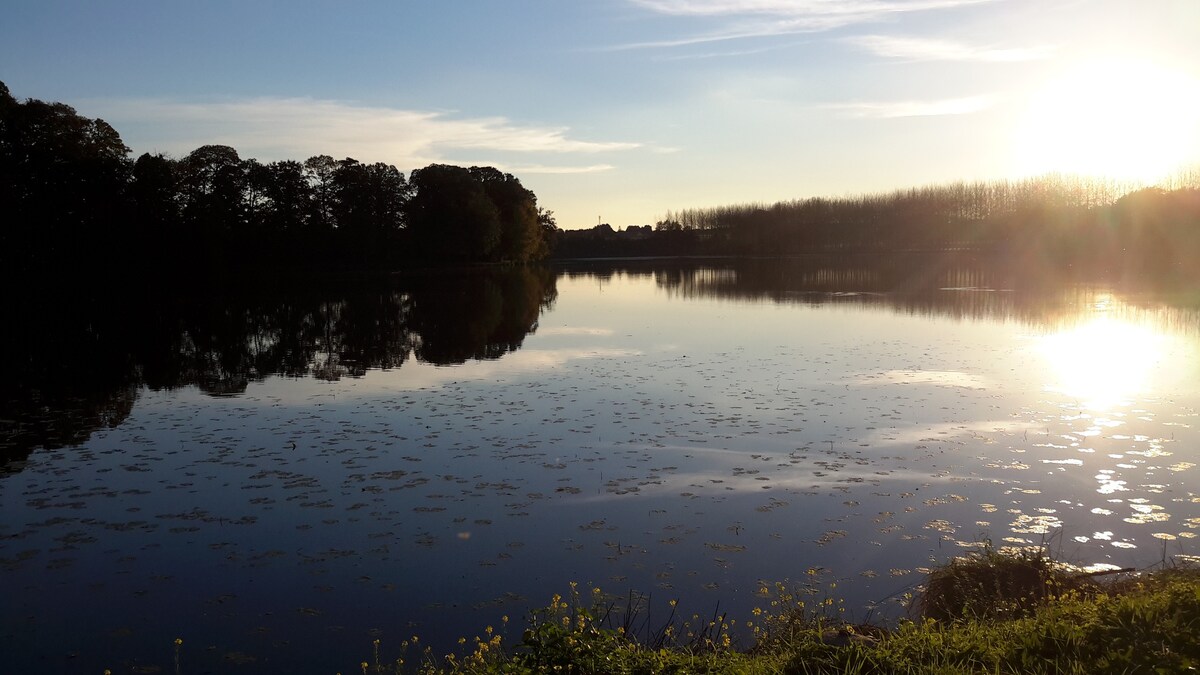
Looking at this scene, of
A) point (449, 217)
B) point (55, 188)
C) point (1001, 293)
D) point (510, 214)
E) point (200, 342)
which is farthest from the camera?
point (510, 214)

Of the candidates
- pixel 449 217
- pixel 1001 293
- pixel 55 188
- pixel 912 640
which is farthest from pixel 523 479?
pixel 449 217

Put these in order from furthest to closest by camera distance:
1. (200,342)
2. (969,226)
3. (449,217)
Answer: (969,226), (449,217), (200,342)

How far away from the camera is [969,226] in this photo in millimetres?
147375

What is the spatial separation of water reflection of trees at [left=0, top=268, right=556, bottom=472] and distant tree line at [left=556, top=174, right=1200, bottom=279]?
5716 centimetres

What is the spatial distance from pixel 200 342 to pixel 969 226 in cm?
14230

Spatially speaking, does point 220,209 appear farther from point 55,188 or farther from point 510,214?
point 510,214

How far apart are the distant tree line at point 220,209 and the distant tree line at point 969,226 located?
59.4 m

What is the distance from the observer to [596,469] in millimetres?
12781

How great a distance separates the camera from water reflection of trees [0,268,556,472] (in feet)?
59.7

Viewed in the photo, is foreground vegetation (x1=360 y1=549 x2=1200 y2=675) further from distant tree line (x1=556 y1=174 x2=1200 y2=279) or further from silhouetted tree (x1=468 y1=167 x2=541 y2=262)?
silhouetted tree (x1=468 y1=167 x2=541 y2=262)

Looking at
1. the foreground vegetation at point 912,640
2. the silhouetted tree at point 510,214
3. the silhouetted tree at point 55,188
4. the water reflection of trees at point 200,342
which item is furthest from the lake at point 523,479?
the silhouetted tree at point 510,214

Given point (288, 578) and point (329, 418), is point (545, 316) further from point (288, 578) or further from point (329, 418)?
point (288, 578)

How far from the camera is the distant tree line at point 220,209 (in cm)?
5431

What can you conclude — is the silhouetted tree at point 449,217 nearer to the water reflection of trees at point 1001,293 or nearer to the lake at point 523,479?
the water reflection of trees at point 1001,293
